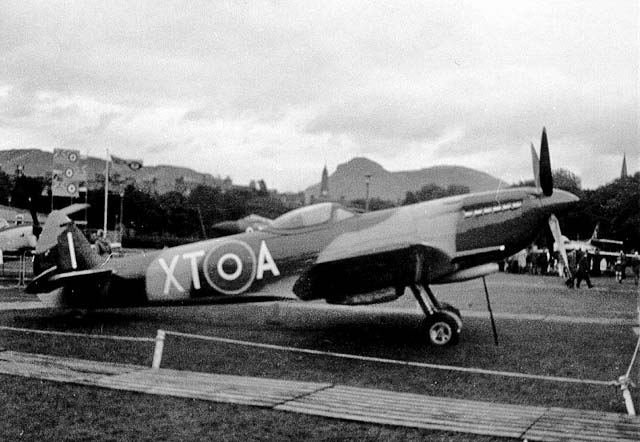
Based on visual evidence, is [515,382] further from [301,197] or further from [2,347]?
[2,347]

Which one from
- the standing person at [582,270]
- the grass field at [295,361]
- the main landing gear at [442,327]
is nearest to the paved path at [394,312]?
the grass field at [295,361]

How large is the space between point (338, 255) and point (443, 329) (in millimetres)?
1764

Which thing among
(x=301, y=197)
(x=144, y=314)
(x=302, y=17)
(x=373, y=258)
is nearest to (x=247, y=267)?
(x=301, y=197)

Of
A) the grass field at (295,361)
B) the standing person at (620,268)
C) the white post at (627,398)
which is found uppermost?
the standing person at (620,268)

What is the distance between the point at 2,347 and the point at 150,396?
11.8 feet

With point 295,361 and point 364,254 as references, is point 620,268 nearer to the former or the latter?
point 364,254

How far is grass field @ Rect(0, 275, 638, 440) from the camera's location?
511 centimetres

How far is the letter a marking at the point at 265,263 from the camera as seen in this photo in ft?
33.2

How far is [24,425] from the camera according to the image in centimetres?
511

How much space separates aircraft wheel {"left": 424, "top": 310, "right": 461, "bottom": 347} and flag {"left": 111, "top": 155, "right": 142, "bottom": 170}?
5.08 meters

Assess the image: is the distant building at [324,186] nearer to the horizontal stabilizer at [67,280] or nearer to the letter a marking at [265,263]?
the letter a marking at [265,263]

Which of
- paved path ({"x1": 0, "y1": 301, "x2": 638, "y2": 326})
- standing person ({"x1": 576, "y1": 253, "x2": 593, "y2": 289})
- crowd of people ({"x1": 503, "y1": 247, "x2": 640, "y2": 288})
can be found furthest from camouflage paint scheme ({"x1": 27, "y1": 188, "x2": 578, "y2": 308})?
standing person ({"x1": 576, "y1": 253, "x2": 593, "y2": 289})

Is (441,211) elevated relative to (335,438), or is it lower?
elevated

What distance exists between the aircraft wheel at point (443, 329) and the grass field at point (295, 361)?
0.19 meters
